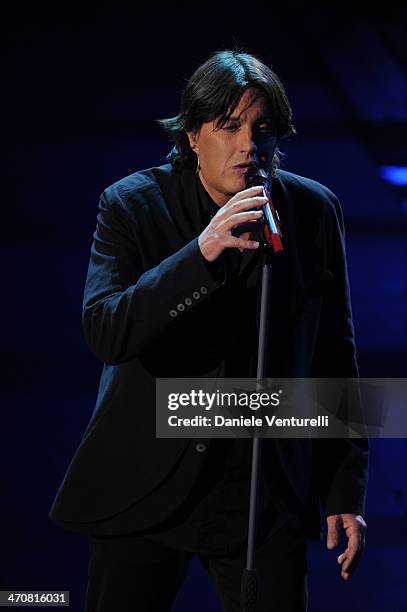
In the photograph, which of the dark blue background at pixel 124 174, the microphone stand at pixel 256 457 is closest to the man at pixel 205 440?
the microphone stand at pixel 256 457

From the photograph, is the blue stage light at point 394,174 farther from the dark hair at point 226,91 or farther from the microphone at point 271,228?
the microphone at point 271,228

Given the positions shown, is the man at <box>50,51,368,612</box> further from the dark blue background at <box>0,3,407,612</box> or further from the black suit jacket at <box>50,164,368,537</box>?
the dark blue background at <box>0,3,407,612</box>

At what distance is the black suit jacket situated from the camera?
5.17ft

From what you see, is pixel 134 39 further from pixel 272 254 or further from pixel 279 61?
pixel 272 254

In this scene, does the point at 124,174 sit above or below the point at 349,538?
above

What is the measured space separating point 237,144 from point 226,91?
134mm

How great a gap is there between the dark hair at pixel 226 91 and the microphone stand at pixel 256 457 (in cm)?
41

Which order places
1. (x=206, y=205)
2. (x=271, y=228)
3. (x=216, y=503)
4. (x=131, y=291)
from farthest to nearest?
1. (x=206, y=205)
2. (x=216, y=503)
3. (x=131, y=291)
4. (x=271, y=228)

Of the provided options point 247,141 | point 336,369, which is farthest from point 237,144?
point 336,369

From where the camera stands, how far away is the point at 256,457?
1.37 m

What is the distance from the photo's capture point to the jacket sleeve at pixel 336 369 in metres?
1.75

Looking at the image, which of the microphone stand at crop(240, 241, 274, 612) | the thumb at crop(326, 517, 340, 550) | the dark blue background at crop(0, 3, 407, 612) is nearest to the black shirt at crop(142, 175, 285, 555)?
the thumb at crop(326, 517, 340, 550)

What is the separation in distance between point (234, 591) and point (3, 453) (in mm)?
1286

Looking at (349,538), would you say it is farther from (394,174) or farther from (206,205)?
(394,174)
